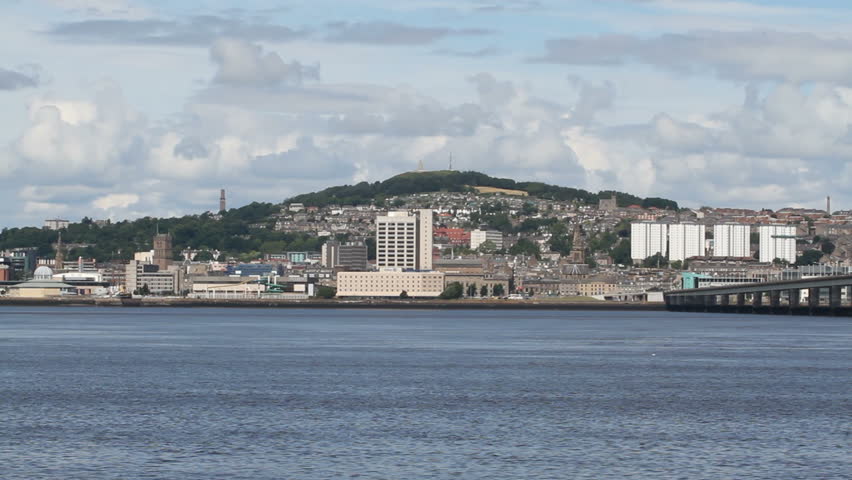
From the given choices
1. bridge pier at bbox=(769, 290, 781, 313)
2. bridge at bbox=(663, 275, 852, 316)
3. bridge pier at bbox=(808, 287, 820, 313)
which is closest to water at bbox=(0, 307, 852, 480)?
bridge at bbox=(663, 275, 852, 316)

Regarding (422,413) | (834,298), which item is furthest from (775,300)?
(422,413)

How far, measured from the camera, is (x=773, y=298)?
514 ft

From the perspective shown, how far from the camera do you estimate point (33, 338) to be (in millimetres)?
85438

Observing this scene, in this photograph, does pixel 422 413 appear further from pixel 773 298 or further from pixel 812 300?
pixel 773 298

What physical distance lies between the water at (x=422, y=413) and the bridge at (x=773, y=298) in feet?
226

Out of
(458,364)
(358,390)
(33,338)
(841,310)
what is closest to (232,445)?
(358,390)

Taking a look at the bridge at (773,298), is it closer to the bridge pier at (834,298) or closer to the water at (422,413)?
the bridge pier at (834,298)

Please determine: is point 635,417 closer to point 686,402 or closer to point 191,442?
point 686,402

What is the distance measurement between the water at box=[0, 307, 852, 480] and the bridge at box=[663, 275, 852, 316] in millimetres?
68814

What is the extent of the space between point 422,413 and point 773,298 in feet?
401

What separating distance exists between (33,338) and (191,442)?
5427 cm

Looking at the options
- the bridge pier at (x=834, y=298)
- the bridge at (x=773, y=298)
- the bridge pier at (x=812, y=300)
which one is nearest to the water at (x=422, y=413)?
the bridge at (x=773, y=298)

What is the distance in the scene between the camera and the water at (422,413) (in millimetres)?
31109

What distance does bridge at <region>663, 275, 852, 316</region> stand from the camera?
5443 inches
